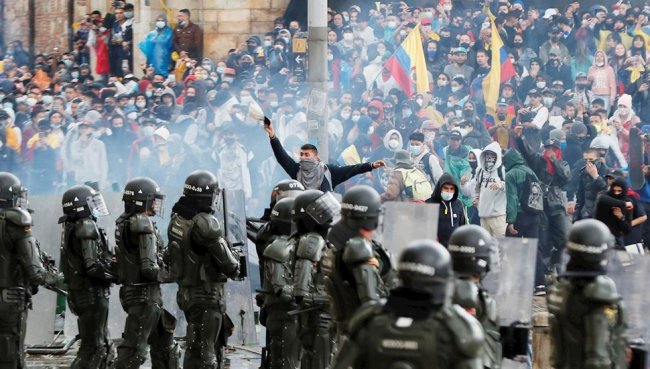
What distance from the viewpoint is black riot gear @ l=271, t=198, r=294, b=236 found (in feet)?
38.9

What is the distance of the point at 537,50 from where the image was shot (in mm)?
20484

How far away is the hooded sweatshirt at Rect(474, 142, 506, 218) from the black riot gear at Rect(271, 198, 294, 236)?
554 centimetres

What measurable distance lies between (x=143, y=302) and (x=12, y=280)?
105 centimetres

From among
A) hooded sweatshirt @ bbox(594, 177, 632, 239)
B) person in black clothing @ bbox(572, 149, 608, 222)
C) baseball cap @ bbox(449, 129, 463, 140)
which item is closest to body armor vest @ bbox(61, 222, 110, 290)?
hooded sweatshirt @ bbox(594, 177, 632, 239)

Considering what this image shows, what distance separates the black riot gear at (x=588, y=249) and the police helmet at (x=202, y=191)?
3834mm

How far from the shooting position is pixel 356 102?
20.5m

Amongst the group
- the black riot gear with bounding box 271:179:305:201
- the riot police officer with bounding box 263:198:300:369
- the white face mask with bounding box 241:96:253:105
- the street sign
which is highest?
the street sign

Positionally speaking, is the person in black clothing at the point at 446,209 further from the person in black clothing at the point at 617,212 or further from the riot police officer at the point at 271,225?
the riot police officer at the point at 271,225

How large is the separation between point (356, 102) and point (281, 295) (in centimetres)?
930

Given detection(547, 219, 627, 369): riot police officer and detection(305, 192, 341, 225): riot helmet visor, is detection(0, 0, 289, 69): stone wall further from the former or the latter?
detection(547, 219, 627, 369): riot police officer

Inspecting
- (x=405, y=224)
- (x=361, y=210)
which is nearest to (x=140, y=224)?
(x=405, y=224)

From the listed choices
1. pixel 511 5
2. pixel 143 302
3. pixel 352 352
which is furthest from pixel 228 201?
pixel 352 352

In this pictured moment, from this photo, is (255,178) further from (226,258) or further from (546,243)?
(226,258)

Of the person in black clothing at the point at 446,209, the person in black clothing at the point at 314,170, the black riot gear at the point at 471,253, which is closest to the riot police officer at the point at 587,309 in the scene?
the black riot gear at the point at 471,253
